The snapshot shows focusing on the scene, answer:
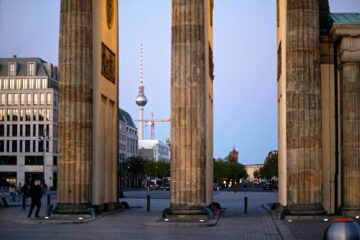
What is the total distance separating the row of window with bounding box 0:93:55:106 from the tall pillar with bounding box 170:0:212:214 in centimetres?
12136

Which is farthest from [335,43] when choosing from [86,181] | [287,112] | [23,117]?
[23,117]

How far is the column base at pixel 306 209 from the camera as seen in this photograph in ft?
121

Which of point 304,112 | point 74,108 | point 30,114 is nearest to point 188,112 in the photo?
point 304,112

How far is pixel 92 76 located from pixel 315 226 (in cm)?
1442

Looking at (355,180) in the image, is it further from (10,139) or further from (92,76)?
(10,139)

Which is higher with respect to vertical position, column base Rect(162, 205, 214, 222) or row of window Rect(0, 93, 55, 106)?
row of window Rect(0, 93, 55, 106)

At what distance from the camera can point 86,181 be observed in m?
38.6

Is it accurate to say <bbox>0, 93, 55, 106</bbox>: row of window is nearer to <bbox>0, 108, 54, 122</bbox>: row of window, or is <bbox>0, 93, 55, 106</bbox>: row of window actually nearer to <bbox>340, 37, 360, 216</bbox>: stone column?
<bbox>0, 108, 54, 122</bbox>: row of window

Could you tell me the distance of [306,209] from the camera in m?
37.0

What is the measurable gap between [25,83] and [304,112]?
124295 mm

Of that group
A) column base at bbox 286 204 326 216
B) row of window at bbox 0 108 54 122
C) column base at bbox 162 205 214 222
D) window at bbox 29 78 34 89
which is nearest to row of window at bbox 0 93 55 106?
row of window at bbox 0 108 54 122

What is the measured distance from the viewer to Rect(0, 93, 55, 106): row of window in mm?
155750

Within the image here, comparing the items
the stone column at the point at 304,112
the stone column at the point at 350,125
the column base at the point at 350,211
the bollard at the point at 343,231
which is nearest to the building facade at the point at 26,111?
the stone column at the point at 350,125

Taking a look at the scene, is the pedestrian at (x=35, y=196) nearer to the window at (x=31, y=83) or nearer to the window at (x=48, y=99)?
the window at (x=48, y=99)
